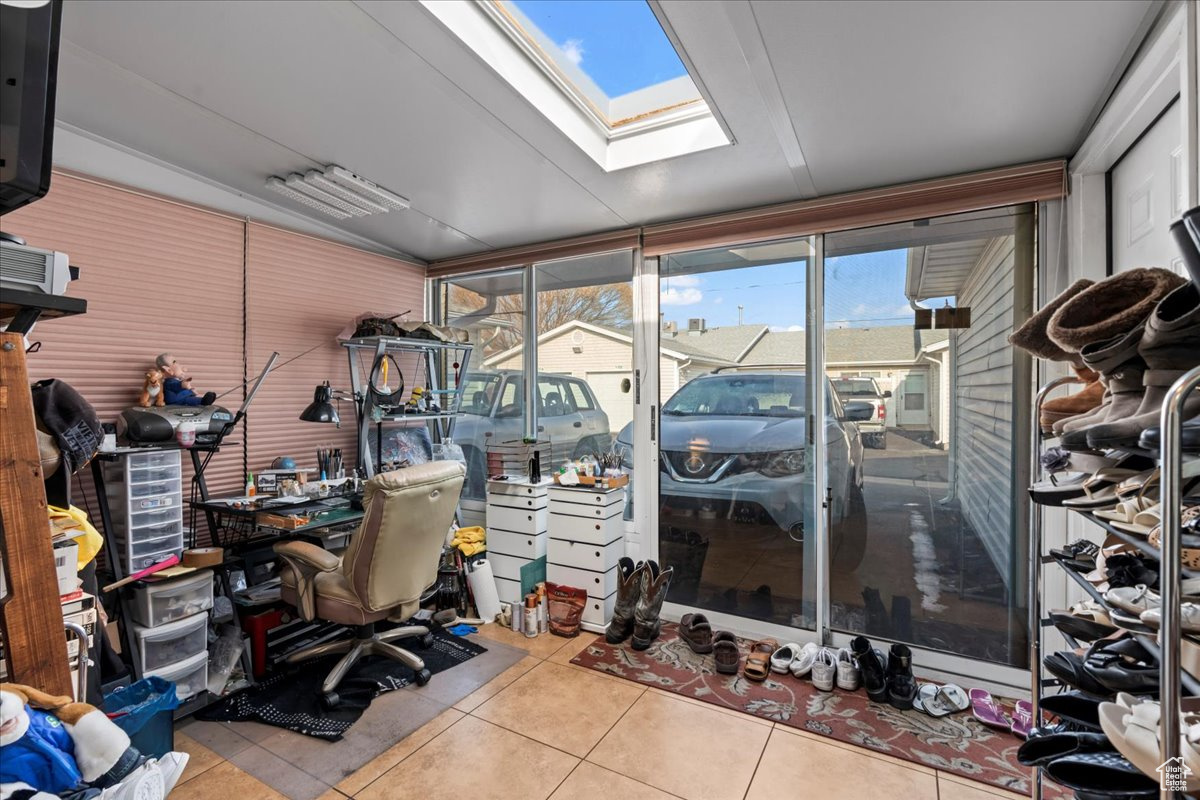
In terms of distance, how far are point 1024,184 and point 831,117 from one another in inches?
41.3

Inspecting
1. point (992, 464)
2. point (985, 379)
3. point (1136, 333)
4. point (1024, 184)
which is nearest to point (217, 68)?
point (1136, 333)

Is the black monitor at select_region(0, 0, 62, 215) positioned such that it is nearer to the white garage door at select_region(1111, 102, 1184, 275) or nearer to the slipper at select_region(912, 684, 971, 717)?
the white garage door at select_region(1111, 102, 1184, 275)

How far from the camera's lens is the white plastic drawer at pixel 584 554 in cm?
314

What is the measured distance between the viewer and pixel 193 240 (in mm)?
2770

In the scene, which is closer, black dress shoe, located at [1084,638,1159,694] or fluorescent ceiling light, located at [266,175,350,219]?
black dress shoe, located at [1084,638,1159,694]

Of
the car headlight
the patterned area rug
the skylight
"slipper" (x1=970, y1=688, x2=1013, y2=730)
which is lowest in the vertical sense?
the patterned area rug

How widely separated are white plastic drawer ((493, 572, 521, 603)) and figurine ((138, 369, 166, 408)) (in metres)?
2.09

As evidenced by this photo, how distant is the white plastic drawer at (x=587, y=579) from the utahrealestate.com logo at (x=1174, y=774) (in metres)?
2.54

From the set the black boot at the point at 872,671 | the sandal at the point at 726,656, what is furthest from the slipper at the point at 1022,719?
the sandal at the point at 726,656

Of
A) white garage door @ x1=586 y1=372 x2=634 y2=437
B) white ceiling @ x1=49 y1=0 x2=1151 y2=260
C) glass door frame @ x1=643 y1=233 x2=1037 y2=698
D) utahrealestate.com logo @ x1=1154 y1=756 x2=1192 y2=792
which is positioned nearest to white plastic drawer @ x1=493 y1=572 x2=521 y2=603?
glass door frame @ x1=643 y1=233 x2=1037 y2=698

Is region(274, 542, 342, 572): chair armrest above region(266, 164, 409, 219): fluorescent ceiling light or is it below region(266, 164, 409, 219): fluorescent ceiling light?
below

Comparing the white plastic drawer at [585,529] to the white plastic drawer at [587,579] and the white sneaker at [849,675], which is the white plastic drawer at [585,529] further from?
the white sneaker at [849,675]

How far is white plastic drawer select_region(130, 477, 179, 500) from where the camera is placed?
227 cm

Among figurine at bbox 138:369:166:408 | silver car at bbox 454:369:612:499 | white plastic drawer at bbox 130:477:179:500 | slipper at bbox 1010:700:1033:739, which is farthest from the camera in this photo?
silver car at bbox 454:369:612:499
